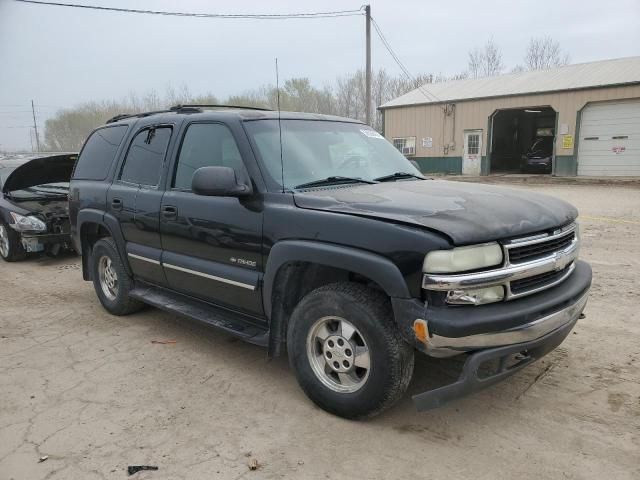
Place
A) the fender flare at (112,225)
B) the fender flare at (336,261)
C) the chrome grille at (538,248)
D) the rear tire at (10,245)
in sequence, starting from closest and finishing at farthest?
1. the fender flare at (336,261)
2. the chrome grille at (538,248)
3. the fender flare at (112,225)
4. the rear tire at (10,245)

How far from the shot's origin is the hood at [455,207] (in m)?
2.71

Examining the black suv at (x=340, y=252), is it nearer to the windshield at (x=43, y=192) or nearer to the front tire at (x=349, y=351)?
the front tire at (x=349, y=351)

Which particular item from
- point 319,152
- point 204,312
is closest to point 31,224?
point 204,312

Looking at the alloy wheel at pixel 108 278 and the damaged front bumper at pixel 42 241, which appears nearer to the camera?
the alloy wheel at pixel 108 278

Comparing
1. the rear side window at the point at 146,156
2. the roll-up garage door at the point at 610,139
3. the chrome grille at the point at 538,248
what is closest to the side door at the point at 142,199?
the rear side window at the point at 146,156

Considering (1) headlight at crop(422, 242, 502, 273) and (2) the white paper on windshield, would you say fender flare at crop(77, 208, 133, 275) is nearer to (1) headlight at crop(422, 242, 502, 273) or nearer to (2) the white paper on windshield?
(2) the white paper on windshield

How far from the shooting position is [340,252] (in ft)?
9.55

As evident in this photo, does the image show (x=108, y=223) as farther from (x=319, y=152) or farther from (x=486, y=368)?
(x=486, y=368)

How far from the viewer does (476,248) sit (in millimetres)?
2662

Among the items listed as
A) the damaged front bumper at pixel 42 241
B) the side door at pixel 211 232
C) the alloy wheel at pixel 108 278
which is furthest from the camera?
the damaged front bumper at pixel 42 241

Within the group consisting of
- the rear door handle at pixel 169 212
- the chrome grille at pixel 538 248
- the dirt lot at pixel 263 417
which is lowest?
the dirt lot at pixel 263 417

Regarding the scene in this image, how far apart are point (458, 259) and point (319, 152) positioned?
1633mm

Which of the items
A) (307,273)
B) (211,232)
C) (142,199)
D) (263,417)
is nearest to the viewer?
(263,417)

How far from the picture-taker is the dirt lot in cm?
275
